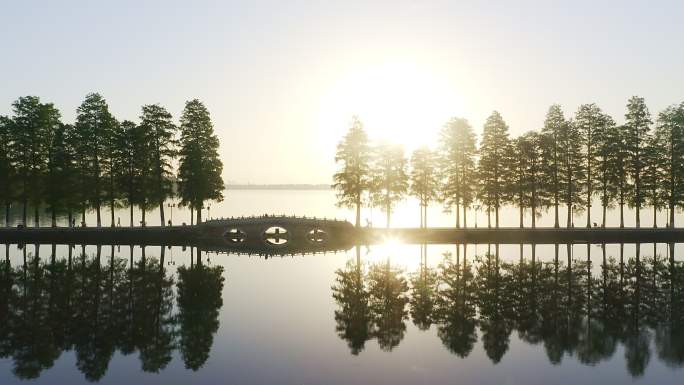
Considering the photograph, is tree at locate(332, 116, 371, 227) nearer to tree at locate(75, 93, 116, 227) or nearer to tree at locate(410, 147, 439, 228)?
tree at locate(410, 147, 439, 228)

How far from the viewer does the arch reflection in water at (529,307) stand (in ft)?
70.7

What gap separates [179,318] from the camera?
25672 mm

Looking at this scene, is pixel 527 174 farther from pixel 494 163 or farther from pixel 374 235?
pixel 374 235

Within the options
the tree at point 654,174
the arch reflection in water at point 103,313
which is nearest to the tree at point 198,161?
the arch reflection in water at point 103,313

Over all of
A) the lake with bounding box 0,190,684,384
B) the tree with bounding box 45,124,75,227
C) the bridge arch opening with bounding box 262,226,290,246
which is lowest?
the lake with bounding box 0,190,684,384

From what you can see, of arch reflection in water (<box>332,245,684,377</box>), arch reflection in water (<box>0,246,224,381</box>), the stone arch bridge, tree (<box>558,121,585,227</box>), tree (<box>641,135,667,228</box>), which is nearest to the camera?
arch reflection in water (<box>0,246,224,381</box>)

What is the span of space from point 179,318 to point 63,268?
17.4m

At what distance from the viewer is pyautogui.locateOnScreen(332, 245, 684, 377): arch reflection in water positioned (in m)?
21.6

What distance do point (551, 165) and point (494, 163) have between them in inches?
285

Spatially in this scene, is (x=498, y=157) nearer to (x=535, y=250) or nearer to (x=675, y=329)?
(x=535, y=250)

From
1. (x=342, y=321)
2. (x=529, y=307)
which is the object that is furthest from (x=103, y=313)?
(x=529, y=307)

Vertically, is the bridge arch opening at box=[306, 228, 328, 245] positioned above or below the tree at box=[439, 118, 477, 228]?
below

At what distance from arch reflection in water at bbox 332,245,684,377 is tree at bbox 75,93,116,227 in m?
36.4

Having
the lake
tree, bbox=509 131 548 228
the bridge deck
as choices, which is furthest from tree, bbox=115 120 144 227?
tree, bbox=509 131 548 228
